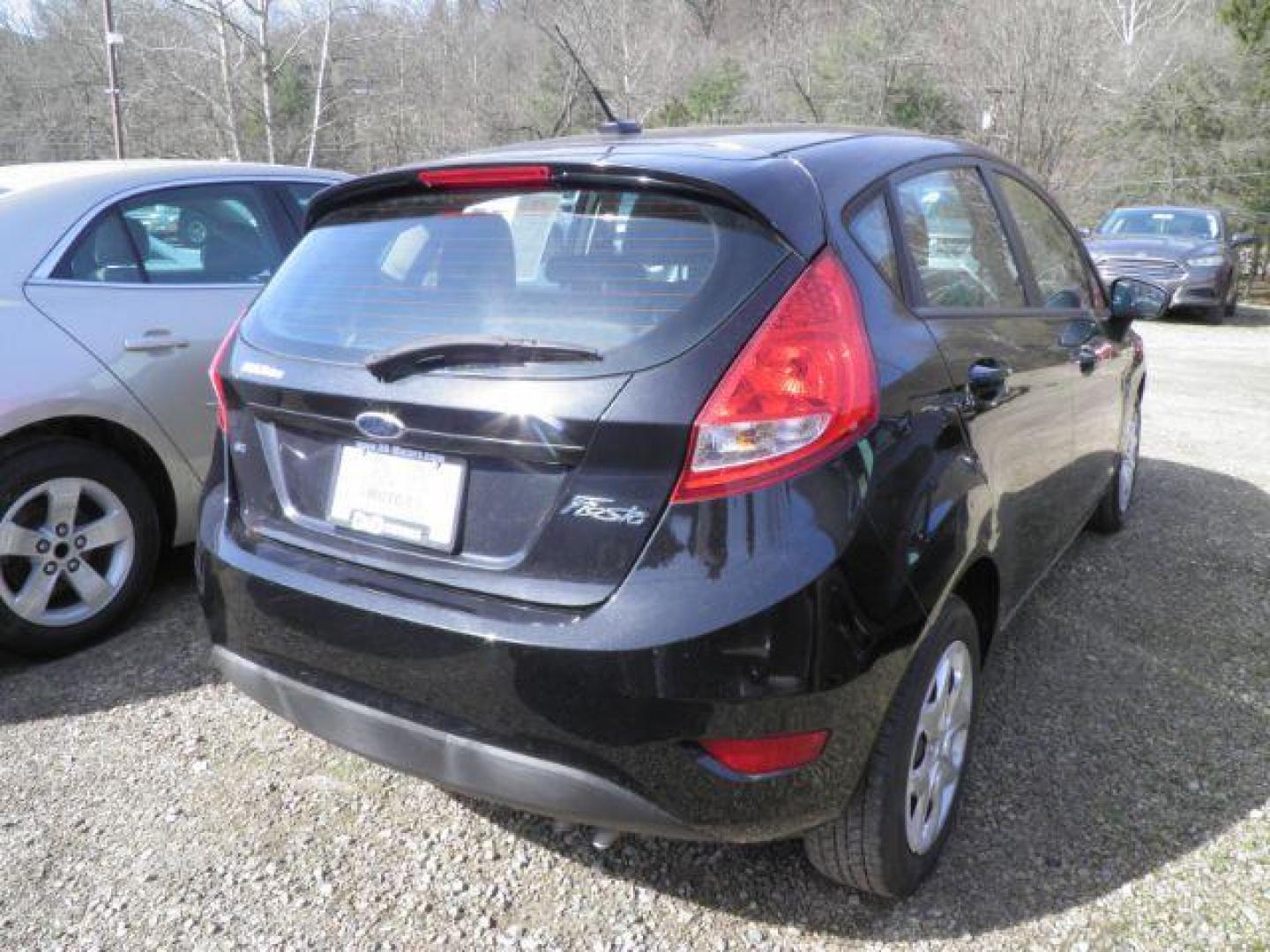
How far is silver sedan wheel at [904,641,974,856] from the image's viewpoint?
214 cm

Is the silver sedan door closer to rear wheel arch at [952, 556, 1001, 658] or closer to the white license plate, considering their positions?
the white license plate

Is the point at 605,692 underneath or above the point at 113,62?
underneath

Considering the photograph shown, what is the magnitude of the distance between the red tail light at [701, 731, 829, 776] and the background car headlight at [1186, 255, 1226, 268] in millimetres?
14885

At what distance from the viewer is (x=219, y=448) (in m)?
2.39

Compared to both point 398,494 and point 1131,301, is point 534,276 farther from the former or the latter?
point 1131,301

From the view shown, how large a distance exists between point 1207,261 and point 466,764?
15470mm

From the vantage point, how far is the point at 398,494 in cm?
196

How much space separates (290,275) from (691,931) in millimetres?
1766

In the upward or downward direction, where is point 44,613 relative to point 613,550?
downward

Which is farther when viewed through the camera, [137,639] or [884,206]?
[137,639]

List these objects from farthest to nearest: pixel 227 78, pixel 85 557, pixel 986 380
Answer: pixel 227 78 < pixel 85 557 < pixel 986 380

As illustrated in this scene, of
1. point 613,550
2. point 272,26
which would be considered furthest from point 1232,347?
point 272,26

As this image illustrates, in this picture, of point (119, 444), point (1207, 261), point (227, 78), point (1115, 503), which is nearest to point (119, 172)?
point (119, 444)

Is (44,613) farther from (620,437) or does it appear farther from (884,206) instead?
(884,206)
